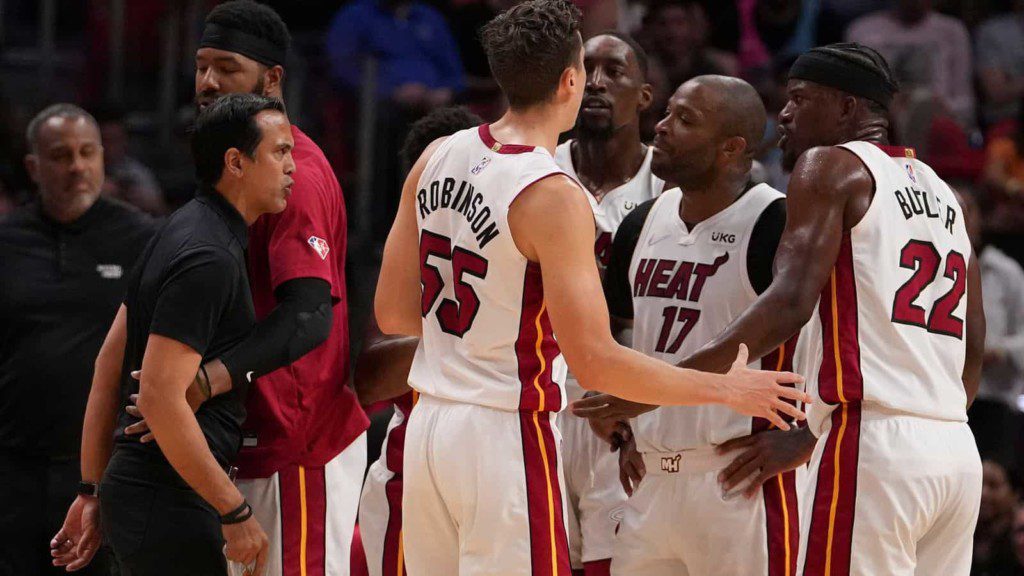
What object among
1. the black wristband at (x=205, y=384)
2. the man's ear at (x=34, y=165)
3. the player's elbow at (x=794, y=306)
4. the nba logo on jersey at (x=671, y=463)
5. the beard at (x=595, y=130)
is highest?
the beard at (x=595, y=130)

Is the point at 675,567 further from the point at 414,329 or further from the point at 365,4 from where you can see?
the point at 365,4

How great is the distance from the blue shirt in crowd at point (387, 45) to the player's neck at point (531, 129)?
652 cm

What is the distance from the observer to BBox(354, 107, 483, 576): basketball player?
577 centimetres

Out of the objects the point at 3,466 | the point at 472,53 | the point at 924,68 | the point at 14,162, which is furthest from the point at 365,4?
the point at 3,466

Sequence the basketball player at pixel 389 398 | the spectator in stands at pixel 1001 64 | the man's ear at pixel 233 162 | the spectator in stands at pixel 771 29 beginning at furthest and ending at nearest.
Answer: the spectator in stands at pixel 1001 64 < the spectator in stands at pixel 771 29 < the basketball player at pixel 389 398 < the man's ear at pixel 233 162

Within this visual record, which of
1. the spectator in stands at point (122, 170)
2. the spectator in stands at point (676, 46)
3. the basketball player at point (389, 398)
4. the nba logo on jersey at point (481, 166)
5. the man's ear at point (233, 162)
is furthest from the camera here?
the spectator in stands at point (676, 46)

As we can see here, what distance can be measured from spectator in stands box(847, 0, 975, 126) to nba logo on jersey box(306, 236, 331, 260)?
25.6ft

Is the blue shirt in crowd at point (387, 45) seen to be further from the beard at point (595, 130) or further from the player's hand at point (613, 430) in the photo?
the player's hand at point (613, 430)

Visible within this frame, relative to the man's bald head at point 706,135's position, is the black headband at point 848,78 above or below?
above

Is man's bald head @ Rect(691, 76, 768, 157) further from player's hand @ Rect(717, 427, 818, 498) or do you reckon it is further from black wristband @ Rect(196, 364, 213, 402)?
black wristband @ Rect(196, 364, 213, 402)

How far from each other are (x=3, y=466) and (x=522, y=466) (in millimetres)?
3224

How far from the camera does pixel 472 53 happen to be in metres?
11.9

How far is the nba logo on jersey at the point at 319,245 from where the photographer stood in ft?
16.2

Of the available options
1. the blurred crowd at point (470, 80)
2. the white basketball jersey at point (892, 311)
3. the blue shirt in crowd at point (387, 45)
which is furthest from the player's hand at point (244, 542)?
the blue shirt in crowd at point (387, 45)
